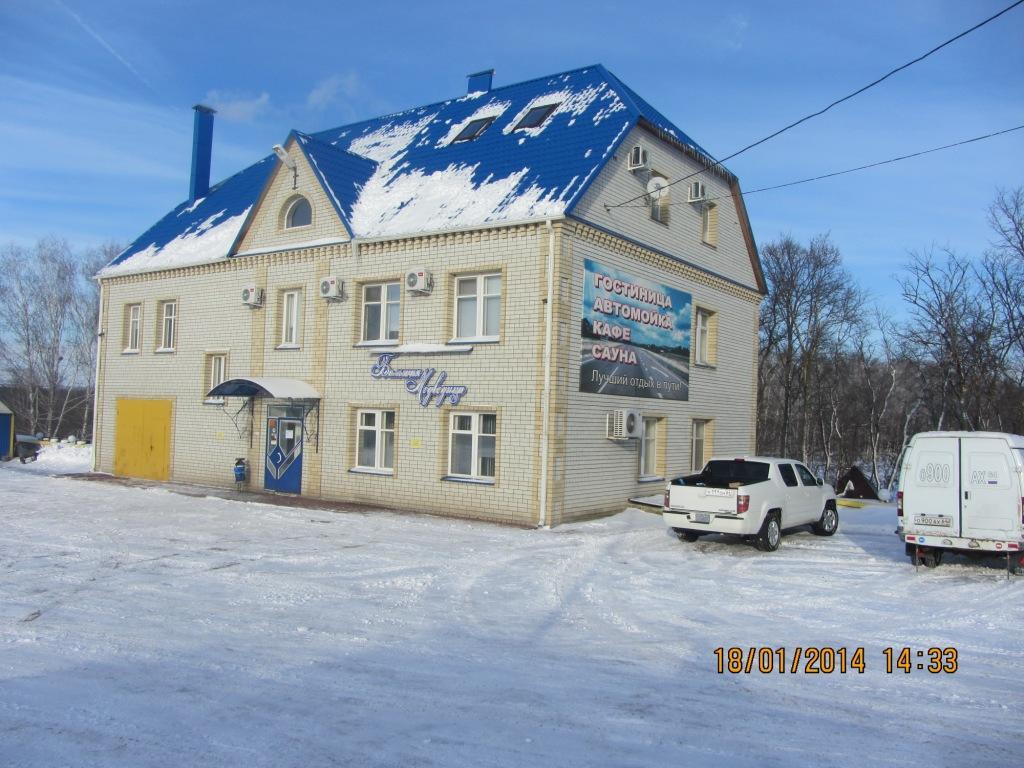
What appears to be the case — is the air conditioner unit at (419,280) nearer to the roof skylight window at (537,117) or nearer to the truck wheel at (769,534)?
the roof skylight window at (537,117)

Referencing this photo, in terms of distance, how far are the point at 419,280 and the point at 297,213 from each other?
5.46 meters

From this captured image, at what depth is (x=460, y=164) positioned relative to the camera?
2055 centimetres

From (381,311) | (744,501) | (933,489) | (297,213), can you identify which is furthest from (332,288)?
(933,489)

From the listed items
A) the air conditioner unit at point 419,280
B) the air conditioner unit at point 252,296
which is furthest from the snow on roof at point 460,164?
the air conditioner unit at point 252,296

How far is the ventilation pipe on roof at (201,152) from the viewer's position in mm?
28734

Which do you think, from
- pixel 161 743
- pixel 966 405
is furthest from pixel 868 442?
pixel 161 743

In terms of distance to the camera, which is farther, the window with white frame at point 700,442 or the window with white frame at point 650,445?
the window with white frame at point 700,442

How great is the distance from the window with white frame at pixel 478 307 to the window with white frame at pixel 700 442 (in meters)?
7.31

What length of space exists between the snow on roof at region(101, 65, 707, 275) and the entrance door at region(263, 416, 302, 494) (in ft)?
17.4

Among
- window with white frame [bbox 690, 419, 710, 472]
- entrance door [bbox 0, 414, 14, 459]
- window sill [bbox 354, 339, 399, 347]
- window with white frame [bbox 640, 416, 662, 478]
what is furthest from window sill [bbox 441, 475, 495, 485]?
entrance door [bbox 0, 414, 14, 459]

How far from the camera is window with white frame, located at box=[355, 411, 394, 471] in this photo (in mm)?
19578

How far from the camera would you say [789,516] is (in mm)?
14812

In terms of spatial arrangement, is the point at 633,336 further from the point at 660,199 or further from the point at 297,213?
the point at 297,213

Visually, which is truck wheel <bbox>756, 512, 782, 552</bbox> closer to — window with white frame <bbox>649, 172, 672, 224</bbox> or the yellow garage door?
window with white frame <bbox>649, 172, 672, 224</bbox>
